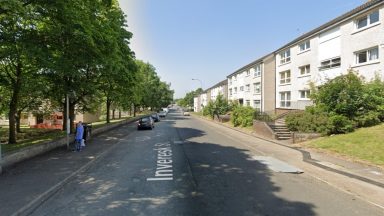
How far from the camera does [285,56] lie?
35938 millimetres

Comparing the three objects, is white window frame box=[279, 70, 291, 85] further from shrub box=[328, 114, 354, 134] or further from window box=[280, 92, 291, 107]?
shrub box=[328, 114, 354, 134]

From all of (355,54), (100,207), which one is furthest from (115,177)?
(355,54)

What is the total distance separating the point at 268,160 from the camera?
45.7 ft

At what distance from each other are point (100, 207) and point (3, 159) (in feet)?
20.1

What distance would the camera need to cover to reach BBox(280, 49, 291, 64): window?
3491cm

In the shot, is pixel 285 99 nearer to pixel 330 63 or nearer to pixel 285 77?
pixel 285 77

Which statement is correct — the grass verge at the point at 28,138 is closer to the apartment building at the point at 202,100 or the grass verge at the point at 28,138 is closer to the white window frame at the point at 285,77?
the white window frame at the point at 285,77

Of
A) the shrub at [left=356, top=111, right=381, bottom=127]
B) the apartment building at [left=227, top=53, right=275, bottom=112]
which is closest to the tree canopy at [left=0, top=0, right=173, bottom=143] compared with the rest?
the shrub at [left=356, top=111, right=381, bottom=127]

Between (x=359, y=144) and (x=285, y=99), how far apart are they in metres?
20.8

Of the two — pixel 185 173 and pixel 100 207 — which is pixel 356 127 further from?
pixel 100 207

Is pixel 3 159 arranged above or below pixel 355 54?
below

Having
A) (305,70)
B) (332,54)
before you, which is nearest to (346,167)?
(332,54)

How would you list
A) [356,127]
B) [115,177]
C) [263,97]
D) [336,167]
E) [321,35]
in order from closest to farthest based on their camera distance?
[115,177]
[336,167]
[356,127]
[321,35]
[263,97]

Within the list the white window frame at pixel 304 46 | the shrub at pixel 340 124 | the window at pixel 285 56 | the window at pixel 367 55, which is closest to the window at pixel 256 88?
the window at pixel 285 56
